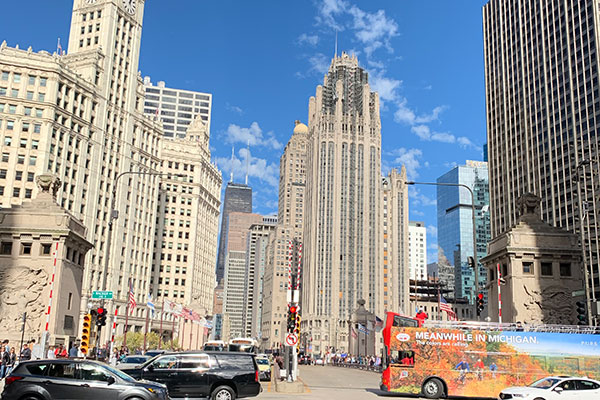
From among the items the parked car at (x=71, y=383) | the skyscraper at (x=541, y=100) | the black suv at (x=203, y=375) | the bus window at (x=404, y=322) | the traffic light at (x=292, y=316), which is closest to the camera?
the parked car at (x=71, y=383)

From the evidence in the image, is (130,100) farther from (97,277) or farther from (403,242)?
(403,242)

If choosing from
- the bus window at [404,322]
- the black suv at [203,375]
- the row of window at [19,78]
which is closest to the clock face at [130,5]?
the row of window at [19,78]

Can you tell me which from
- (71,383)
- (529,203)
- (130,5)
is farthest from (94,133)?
(71,383)

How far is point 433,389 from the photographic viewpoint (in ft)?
93.4

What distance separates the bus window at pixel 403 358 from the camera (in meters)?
28.9

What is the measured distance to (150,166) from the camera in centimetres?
11300

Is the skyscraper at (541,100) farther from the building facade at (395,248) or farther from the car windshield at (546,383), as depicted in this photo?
the car windshield at (546,383)

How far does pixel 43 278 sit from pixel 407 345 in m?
24.1

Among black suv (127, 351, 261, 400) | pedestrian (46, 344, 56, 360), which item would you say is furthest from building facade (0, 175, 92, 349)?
black suv (127, 351, 261, 400)

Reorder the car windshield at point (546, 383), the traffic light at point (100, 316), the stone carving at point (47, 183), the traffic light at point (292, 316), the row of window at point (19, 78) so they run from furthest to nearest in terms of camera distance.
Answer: the row of window at point (19, 78) < the stone carving at point (47, 183) < the traffic light at point (100, 316) < the traffic light at point (292, 316) < the car windshield at point (546, 383)

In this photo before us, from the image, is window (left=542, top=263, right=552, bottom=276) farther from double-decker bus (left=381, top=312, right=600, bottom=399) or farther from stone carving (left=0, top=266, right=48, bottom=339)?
stone carving (left=0, top=266, right=48, bottom=339)

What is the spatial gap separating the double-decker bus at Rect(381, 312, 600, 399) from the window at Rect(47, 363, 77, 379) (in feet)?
52.6

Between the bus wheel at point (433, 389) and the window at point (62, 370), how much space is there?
17.1 meters

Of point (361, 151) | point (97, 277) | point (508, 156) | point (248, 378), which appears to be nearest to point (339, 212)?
point (361, 151)
